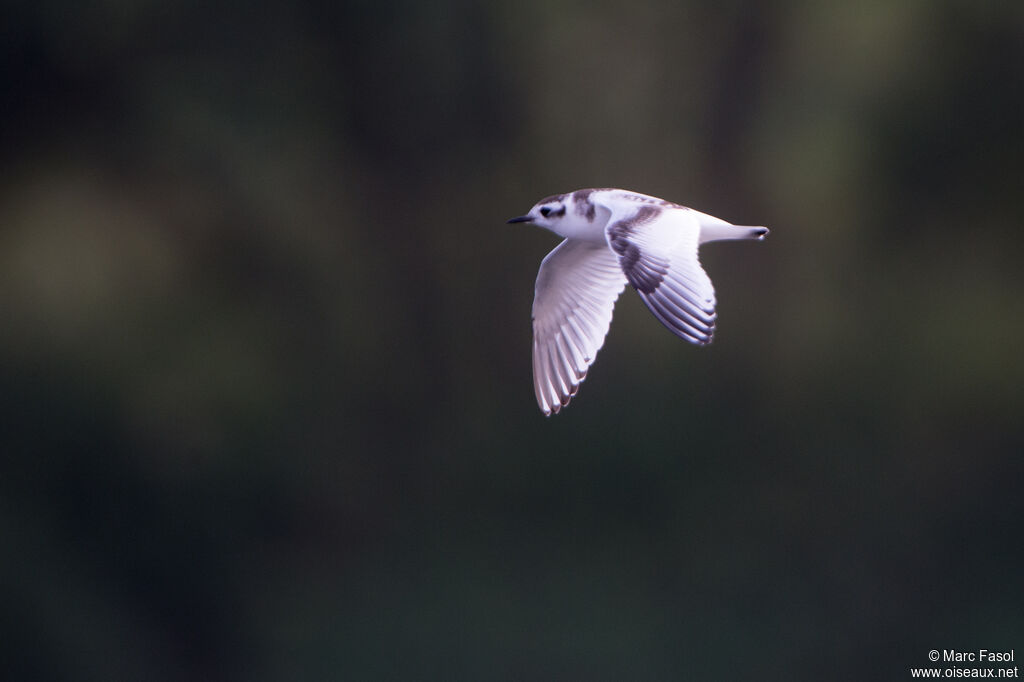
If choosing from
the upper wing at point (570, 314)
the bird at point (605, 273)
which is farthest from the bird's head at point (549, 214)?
the upper wing at point (570, 314)

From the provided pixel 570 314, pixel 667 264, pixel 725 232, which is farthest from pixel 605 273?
pixel 667 264

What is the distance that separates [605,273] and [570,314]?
133mm

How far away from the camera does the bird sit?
2.31 meters

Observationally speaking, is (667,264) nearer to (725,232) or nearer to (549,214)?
(725,232)

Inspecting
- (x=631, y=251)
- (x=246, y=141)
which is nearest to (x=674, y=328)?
(x=631, y=251)

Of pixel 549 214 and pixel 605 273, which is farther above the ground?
pixel 549 214

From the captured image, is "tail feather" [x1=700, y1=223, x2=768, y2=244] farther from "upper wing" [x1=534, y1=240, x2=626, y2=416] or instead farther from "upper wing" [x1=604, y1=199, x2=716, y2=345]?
"upper wing" [x1=534, y1=240, x2=626, y2=416]

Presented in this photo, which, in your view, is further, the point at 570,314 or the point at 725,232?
the point at 570,314

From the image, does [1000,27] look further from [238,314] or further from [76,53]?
[76,53]

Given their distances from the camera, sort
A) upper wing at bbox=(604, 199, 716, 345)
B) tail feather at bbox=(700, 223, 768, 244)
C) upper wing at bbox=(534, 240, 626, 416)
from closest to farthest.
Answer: upper wing at bbox=(604, 199, 716, 345)
tail feather at bbox=(700, 223, 768, 244)
upper wing at bbox=(534, 240, 626, 416)

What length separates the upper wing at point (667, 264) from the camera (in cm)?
224

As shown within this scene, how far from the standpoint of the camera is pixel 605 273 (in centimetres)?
295

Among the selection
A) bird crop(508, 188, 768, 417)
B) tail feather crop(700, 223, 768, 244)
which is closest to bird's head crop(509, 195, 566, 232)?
bird crop(508, 188, 768, 417)

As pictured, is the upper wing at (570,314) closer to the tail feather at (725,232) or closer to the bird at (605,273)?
the bird at (605,273)
